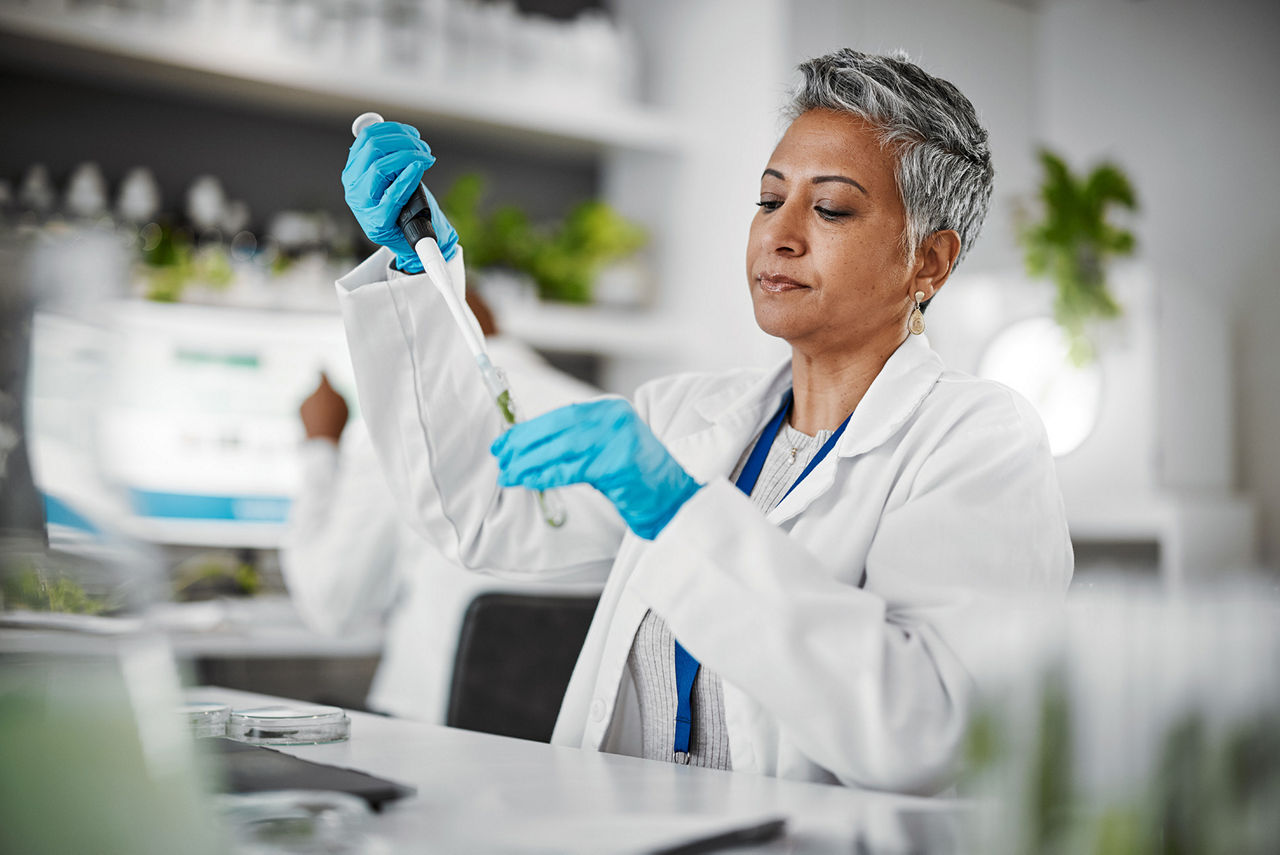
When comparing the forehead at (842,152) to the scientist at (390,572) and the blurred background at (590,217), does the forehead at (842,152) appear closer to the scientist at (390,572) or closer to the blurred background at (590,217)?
the scientist at (390,572)

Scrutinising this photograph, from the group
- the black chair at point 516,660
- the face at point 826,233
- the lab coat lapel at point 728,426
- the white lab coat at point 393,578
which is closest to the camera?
the face at point 826,233

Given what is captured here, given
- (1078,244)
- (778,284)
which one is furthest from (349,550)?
(1078,244)

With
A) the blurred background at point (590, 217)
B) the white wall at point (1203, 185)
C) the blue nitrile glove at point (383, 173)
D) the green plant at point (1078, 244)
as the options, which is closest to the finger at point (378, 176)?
the blue nitrile glove at point (383, 173)

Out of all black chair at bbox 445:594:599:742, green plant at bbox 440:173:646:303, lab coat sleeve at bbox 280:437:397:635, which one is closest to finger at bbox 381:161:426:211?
black chair at bbox 445:594:599:742

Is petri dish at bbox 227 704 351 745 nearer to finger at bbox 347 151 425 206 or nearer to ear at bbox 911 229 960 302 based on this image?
finger at bbox 347 151 425 206

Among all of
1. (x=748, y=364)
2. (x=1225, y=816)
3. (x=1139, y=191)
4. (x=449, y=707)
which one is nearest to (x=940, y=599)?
(x=1225, y=816)

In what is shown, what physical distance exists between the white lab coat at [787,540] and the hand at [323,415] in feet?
3.54

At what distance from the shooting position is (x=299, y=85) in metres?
2.71

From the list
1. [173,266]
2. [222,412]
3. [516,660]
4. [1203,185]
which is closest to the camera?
[516,660]

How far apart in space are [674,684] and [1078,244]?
2405 millimetres

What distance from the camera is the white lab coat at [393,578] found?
→ 1.83m

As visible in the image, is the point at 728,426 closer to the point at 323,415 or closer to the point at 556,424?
the point at 556,424

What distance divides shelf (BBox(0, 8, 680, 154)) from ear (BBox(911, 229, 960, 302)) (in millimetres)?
1911

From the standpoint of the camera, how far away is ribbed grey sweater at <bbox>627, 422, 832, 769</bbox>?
1.07 m
